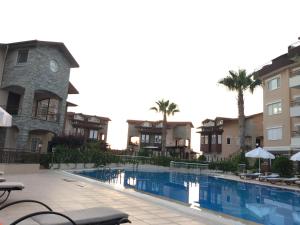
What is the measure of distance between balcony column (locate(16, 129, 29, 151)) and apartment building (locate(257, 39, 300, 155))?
2408cm

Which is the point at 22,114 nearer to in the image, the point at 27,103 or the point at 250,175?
the point at 27,103

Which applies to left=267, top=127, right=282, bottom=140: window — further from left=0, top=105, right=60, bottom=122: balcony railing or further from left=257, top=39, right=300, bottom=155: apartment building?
left=0, top=105, right=60, bottom=122: balcony railing

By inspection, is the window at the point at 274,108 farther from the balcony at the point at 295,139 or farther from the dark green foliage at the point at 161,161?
the dark green foliage at the point at 161,161

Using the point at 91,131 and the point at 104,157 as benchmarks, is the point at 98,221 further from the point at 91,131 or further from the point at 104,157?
the point at 91,131

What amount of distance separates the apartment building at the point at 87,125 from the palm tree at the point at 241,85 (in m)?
26.3

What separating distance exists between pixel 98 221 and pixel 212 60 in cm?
1701

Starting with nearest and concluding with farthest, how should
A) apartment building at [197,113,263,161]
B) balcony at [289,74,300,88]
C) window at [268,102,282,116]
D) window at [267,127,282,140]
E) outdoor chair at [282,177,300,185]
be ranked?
outdoor chair at [282,177,300,185] → balcony at [289,74,300,88] → window at [267,127,282,140] → window at [268,102,282,116] → apartment building at [197,113,263,161]

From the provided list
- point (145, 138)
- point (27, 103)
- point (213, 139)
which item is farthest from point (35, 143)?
point (145, 138)

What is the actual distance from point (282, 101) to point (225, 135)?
1722 centimetres

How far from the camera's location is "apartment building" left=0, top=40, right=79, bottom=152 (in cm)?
2230

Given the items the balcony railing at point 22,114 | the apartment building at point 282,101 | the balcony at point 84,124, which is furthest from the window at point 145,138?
the balcony railing at point 22,114

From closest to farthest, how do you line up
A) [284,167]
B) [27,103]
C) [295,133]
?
[27,103] → [284,167] → [295,133]

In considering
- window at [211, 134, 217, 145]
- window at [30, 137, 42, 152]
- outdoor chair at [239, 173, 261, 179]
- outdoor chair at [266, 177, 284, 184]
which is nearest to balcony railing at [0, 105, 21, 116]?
window at [30, 137, 42, 152]

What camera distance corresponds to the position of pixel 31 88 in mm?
22406
